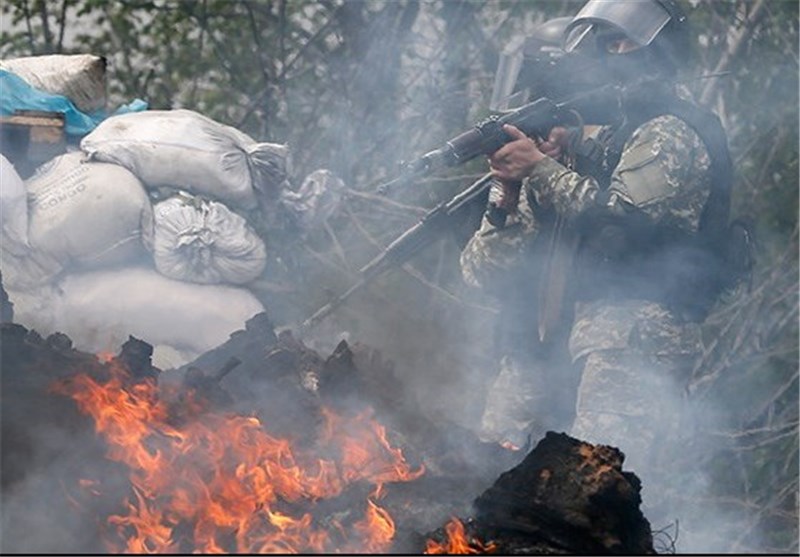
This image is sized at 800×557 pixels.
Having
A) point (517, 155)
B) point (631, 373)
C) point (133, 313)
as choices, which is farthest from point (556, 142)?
point (133, 313)

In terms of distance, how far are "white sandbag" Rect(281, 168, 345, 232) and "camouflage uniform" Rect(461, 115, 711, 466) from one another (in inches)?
36.3

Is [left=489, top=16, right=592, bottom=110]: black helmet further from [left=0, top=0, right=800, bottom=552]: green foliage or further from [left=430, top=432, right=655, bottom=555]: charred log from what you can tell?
[left=430, top=432, right=655, bottom=555]: charred log

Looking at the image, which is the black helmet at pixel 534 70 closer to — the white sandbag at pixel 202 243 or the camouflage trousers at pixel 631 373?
the camouflage trousers at pixel 631 373

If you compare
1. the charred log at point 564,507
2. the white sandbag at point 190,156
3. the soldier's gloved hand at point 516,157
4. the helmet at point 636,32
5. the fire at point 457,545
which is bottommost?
the white sandbag at point 190,156

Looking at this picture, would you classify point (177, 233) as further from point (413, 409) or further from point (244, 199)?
point (413, 409)

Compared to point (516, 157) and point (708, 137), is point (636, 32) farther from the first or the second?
point (516, 157)

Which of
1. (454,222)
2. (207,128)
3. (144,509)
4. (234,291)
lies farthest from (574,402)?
(144,509)

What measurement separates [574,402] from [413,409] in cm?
108

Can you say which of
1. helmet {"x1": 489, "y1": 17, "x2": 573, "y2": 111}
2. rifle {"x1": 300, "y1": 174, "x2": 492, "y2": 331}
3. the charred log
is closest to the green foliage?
rifle {"x1": 300, "y1": 174, "x2": 492, "y2": 331}

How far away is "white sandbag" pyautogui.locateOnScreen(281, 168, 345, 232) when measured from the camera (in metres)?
5.83

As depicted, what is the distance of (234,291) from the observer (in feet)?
18.9

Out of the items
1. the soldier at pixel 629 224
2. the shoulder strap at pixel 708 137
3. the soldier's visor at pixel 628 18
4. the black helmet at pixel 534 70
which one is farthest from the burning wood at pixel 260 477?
the soldier's visor at pixel 628 18

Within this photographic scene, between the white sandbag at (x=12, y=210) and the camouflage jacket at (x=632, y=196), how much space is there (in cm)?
205

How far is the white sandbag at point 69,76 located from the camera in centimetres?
588
